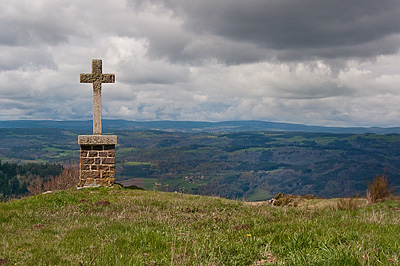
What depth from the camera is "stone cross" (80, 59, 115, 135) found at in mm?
17516

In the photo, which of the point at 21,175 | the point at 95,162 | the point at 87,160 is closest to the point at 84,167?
the point at 87,160

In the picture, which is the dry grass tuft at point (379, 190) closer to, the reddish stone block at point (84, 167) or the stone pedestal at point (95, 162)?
the stone pedestal at point (95, 162)

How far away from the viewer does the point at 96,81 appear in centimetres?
1753

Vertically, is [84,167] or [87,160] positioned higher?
[87,160]

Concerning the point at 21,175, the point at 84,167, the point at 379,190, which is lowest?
the point at 21,175

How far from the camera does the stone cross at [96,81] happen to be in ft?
57.5

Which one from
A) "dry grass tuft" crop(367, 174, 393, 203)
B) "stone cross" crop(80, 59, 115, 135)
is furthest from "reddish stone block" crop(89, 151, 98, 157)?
"dry grass tuft" crop(367, 174, 393, 203)

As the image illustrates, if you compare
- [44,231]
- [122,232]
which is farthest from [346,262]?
[44,231]

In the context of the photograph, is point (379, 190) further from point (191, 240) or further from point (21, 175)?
point (21, 175)

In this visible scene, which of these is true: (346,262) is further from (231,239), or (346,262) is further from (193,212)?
(193,212)

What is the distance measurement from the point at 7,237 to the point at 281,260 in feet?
20.7

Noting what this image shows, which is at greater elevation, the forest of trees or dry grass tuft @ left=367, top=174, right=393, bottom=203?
dry grass tuft @ left=367, top=174, right=393, bottom=203

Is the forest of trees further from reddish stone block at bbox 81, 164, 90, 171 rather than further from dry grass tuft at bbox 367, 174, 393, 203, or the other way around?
dry grass tuft at bbox 367, 174, 393, 203

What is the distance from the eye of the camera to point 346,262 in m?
3.77
